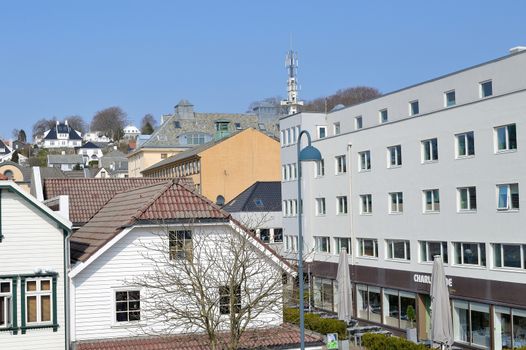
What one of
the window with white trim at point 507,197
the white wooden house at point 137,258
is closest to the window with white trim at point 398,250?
the window with white trim at point 507,197

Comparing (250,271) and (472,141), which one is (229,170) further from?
(250,271)

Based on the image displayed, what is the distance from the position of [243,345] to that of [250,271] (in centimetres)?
222

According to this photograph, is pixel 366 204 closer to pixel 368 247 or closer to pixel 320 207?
pixel 368 247

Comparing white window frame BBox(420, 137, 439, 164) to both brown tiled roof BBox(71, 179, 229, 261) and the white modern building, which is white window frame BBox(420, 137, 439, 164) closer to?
the white modern building

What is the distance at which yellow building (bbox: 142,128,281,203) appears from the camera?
65688 mm

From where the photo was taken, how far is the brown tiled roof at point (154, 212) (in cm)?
2280

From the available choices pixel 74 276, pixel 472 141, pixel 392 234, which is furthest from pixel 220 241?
pixel 392 234

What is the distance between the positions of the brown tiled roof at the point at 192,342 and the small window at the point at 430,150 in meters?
17.0

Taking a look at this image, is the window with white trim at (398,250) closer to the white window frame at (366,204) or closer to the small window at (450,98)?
the white window frame at (366,204)

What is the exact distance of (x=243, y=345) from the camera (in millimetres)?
21891

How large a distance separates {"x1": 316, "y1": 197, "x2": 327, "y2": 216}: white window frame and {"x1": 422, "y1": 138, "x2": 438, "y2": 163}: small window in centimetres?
1130

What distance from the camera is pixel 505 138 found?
105ft

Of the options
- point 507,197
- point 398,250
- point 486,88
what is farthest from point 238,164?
point 507,197

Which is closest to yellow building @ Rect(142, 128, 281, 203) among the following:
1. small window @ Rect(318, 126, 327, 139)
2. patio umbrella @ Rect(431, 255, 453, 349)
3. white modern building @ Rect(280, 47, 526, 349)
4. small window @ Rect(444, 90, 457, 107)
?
white modern building @ Rect(280, 47, 526, 349)
